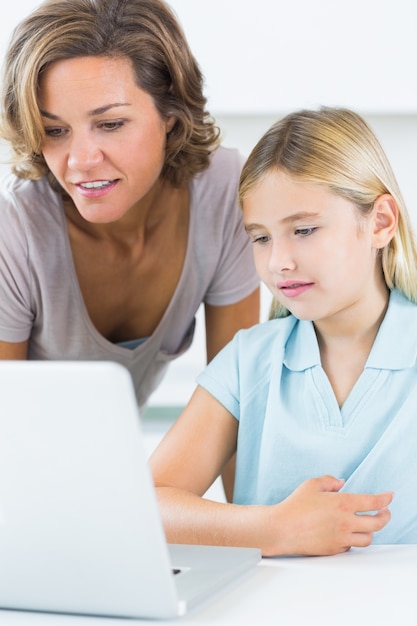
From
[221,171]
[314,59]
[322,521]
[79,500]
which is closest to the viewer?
[79,500]

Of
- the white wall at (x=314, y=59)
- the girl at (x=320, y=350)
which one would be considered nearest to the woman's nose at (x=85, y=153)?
the girl at (x=320, y=350)

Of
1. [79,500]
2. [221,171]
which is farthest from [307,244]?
[79,500]

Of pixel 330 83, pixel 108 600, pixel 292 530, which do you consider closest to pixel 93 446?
pixel 108 600

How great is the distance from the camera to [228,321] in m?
1.74

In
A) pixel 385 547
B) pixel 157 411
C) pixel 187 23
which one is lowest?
pixel 157 411

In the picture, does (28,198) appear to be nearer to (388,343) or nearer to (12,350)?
(12,350)

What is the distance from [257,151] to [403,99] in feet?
4.43

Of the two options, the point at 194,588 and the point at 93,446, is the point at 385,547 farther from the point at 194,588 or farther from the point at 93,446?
the point at 93,446

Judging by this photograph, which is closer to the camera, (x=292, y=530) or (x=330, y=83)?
(x=292, y=530)

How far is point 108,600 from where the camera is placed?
776 millimetres

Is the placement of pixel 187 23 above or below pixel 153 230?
above

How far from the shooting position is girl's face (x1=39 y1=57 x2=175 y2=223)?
1340 millimetres

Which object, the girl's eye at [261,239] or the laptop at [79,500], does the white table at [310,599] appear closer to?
the laptop at [79,500]

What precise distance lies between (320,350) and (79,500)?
65 cm
